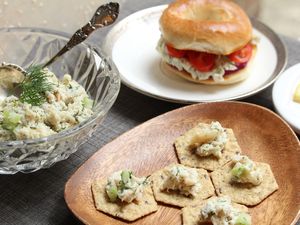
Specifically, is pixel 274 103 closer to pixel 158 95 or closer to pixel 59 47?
pixel 158 95

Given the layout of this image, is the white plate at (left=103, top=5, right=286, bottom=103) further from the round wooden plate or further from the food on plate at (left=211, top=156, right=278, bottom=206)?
the food on plate at (left=211, top=156, right=278, bottom=206)

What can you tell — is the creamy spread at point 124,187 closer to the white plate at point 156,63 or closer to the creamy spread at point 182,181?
the creamy spread at point 182,181

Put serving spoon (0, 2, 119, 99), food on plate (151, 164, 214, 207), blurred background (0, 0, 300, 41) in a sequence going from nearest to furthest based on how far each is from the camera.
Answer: food on plate (151, 164, 214, 207)
serving spoon (0, 2, 119, 99)
blurred background (0, 0, 300, 41)

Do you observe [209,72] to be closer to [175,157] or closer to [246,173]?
[175,157]

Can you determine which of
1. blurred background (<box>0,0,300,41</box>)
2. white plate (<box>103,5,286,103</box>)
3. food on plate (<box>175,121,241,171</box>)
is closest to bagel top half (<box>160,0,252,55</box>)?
white plate (<box>103,5,286,103</box>)

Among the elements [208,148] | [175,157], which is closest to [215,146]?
[208,148]
